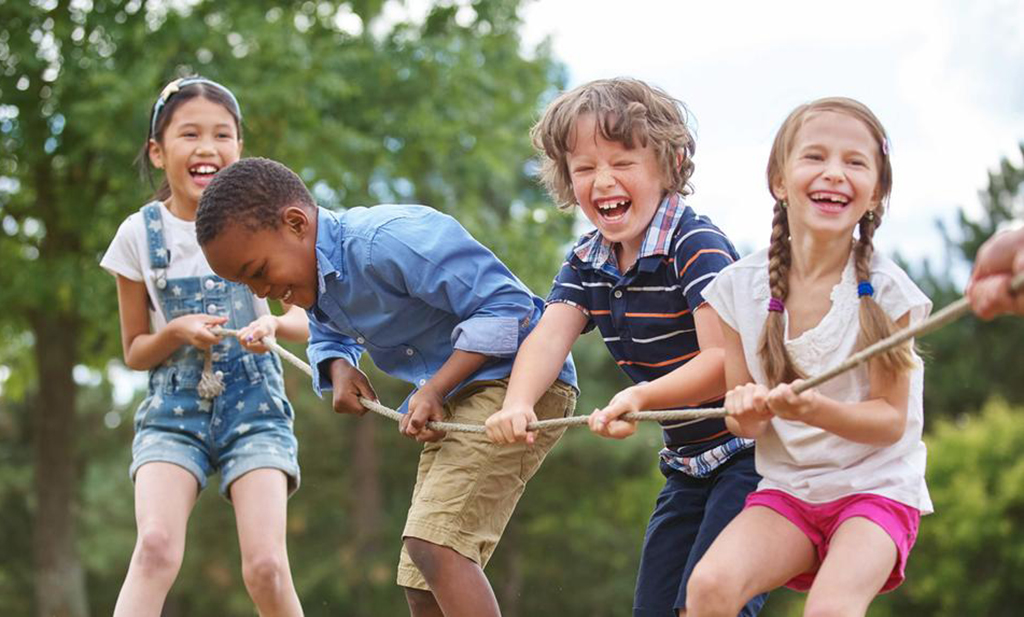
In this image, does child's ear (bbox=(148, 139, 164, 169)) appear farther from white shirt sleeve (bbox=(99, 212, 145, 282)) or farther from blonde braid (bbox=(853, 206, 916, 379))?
blonde braid (bbox=(853, 206, 916, 379))

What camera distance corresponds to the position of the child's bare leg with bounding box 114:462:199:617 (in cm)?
400

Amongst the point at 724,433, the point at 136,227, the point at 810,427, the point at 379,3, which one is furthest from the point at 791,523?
the point at 379,3

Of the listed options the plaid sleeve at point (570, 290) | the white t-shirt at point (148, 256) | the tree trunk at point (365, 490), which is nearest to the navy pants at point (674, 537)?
the plaid sleeve at point (570, 290)

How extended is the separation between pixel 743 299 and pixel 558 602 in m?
20.5

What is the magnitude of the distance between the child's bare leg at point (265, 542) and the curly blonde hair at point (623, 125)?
1362 millimetres

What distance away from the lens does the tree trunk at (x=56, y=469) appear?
41.5ft

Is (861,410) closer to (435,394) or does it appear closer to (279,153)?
(435,394)

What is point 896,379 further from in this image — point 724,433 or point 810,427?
point 724,433

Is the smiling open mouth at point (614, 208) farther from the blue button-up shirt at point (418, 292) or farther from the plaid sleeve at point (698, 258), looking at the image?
the blue button-up shirt at point (418, 292)

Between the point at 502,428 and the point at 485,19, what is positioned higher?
the point at 485,19

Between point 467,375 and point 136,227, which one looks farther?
point 136,227

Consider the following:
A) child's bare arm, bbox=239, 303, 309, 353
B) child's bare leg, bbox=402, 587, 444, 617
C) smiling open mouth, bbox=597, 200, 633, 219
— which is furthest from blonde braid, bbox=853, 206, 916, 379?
child's bare arm, bbox=239, 303, 309, 353

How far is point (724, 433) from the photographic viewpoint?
3.58 m

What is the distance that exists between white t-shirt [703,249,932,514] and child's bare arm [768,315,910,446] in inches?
1.9
